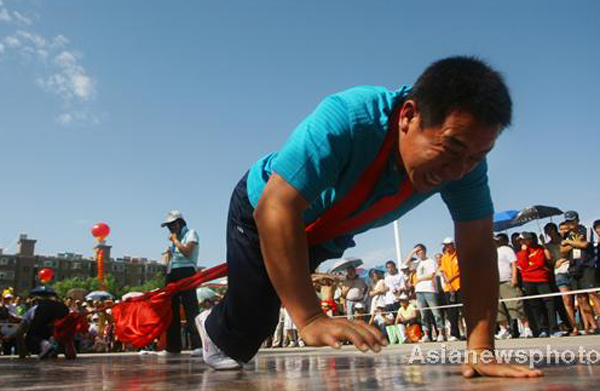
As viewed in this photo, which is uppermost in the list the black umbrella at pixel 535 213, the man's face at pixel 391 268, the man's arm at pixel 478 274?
the black umbrella at pixel 535 213

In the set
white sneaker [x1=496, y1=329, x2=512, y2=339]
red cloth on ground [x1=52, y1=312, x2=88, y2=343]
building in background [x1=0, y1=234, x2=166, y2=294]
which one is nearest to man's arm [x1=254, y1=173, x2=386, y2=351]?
red cloth on ground [x1=52, y1=312, x2=88, y2=343]

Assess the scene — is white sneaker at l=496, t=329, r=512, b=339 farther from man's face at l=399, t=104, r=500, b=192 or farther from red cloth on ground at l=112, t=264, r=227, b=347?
man's face at l=399, t=104, r=500, b=192

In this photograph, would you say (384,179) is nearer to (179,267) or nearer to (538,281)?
(179,267)

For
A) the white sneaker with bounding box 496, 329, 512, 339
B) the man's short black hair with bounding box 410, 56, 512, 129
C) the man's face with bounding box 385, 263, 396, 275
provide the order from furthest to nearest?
the man's face with bounding box 385, 263, 396, 275
the white sneaker with bounding box 496, 329, 512, 339
the man's short black hair with bounding box 410, 56, 512, 129

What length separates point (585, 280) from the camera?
736 cm

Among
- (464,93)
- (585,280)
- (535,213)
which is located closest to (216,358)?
(464,93)

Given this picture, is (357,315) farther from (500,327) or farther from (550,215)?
(550,215)

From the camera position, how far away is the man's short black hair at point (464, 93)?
171cm

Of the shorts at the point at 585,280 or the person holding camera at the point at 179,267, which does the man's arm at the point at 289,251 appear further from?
the shorts at the point at 585,280

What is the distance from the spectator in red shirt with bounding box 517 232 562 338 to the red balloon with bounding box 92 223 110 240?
12902 millimetres

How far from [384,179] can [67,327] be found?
7035 mm

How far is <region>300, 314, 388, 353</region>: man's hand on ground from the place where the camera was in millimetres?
1475

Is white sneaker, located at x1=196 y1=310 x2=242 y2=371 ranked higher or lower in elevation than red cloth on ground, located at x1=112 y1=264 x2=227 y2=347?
lower

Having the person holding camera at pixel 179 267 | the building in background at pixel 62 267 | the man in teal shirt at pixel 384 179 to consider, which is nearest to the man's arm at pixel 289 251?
the man in teal shirt at pixel 384 179
